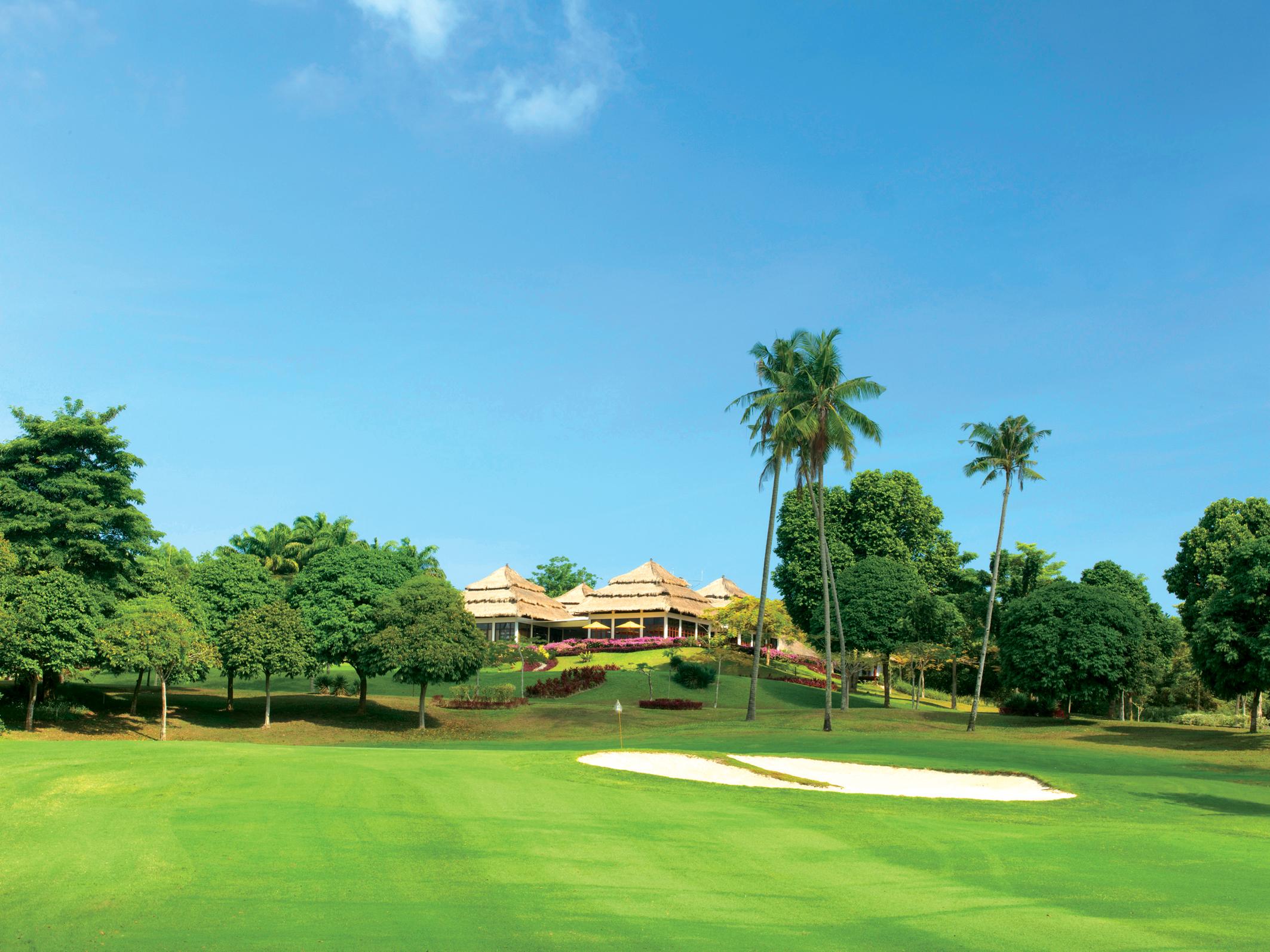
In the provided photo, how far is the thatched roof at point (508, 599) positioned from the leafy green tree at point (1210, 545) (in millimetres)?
54597

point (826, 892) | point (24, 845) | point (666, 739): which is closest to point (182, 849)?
point (24, 845)

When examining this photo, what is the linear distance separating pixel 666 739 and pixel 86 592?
2643 centimetres

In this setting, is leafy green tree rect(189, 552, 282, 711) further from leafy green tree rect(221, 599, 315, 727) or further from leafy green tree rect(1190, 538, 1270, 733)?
leafy green tree rect(1190, 538, 1270, 733)

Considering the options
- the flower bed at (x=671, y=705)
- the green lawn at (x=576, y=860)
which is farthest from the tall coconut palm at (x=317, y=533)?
the green lawn at (x=576, y=860)

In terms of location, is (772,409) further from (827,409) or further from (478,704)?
(478,704)

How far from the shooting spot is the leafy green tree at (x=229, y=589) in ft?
167


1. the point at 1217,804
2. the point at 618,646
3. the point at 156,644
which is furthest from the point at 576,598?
the point at 1217,804

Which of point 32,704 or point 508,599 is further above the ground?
point 508,599

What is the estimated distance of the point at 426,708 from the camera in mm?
53000

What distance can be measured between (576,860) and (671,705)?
42.6 meters

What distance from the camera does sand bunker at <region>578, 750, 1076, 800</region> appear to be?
23344mm

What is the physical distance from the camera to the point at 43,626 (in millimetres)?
37875

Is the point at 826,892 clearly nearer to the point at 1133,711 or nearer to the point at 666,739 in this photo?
the point at 666,739

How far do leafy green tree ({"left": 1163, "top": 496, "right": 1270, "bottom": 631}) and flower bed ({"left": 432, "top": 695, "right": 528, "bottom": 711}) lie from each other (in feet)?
132
